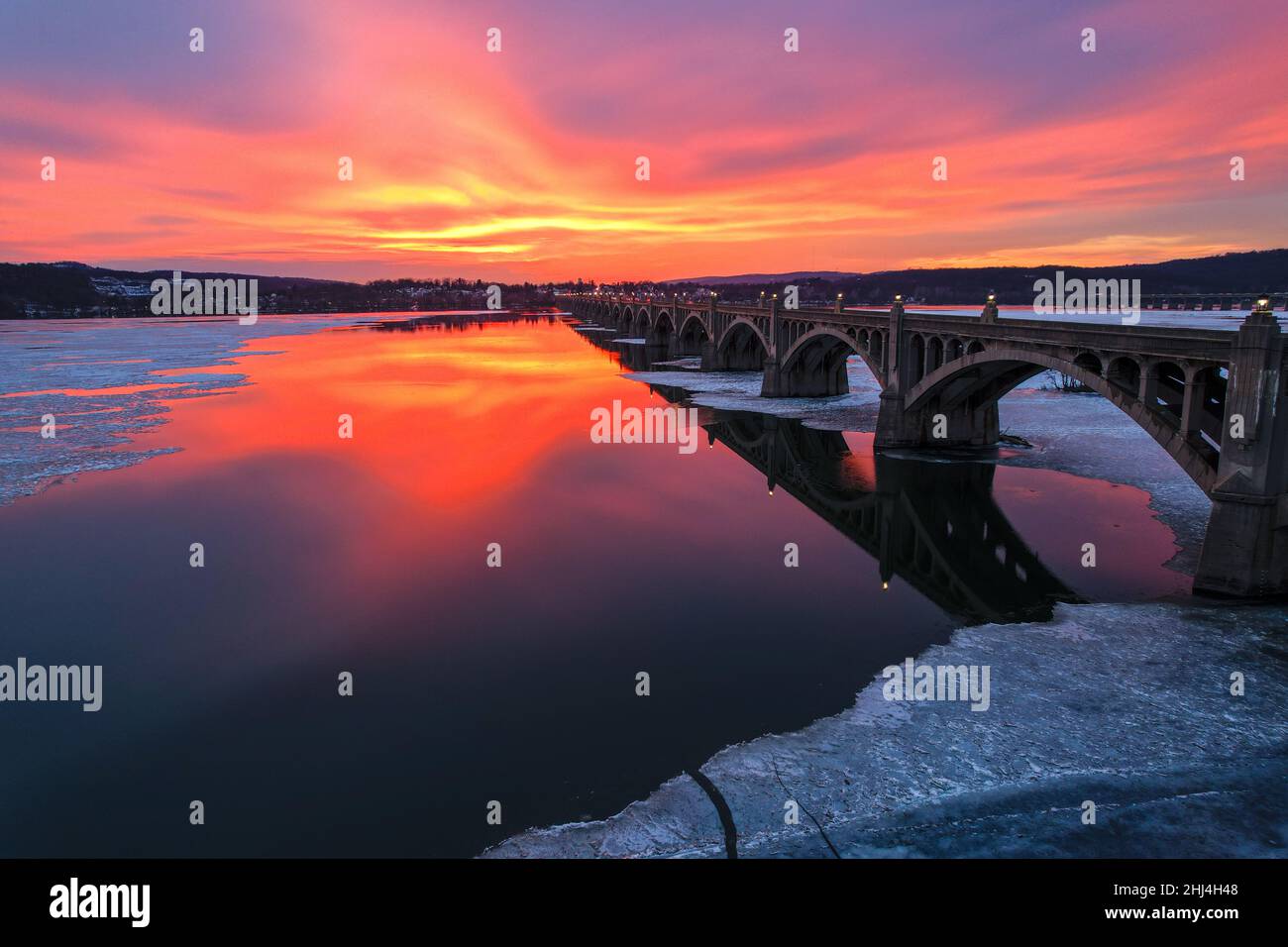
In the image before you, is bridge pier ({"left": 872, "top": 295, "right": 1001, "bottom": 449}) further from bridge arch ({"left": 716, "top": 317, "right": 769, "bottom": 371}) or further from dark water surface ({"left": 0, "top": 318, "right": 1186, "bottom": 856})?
bridge arch ({"left": 716, "top": 317, "right": 769, "bottom": 371})

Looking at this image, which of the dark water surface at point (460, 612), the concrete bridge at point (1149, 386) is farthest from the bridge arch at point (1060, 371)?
the dark water surface at point (460, 612)

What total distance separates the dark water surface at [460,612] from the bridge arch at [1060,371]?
9.57ft

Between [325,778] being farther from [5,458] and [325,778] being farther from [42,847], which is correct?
[5,458]

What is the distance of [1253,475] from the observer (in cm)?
1577

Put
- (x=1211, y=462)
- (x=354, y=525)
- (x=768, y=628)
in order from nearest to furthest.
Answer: (x=768, y=628) < (x=1211, y=462) < (x=354, y=525)

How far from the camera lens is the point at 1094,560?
19453 millimetres

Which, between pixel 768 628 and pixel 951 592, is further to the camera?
pixel 951 592

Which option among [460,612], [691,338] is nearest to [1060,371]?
[460,612]

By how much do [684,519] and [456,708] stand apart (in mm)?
12873

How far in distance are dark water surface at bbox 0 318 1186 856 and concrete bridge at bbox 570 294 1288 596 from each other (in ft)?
7.03

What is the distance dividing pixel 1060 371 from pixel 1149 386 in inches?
287

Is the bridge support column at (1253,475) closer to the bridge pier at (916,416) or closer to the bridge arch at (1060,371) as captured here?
the bridge arch at (1060,371)

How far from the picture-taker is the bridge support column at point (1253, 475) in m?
15.5
